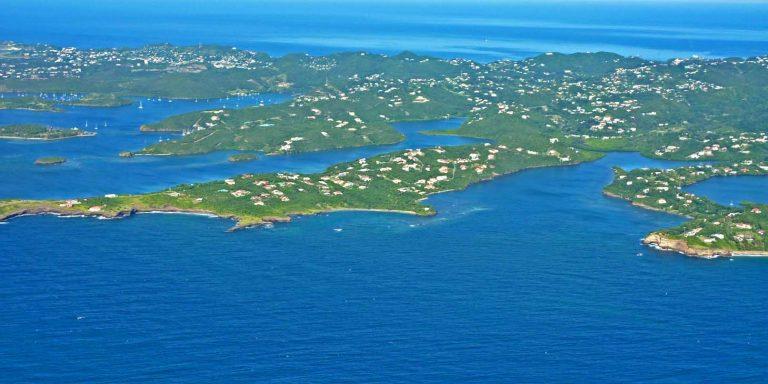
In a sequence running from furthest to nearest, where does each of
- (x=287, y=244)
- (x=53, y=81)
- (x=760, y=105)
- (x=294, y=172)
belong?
(x=53, y=81), (x=760, y=105), (x=294, y=172), (x=287, y=244)

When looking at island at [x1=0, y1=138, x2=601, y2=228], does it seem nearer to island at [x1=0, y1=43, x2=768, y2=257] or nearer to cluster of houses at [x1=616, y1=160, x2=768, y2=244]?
island at [x1=0, y1=43, x2=768, y2=257]

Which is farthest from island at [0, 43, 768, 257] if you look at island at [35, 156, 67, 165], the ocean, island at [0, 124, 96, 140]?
island at [35, 156, 67, 165]

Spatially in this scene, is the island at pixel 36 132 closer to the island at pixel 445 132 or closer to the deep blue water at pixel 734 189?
the island at pixel 445 132

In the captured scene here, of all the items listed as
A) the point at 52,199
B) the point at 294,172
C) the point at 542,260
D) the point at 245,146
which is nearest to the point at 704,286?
the point at 542,260

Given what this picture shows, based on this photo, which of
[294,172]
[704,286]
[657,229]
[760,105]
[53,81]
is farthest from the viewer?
[53,81]

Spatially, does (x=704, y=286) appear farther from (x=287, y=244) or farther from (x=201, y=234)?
(x=201, y=234)
